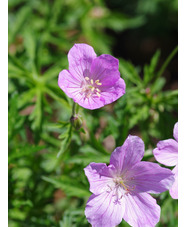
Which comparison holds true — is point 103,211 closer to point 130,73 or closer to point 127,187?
point 127,187

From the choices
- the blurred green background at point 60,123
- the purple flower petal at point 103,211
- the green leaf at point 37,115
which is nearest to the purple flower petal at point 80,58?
the blurred green background at point 60,123

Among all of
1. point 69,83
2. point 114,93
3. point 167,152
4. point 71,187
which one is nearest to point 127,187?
point 167,152

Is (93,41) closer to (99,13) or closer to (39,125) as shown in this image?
(99,13)

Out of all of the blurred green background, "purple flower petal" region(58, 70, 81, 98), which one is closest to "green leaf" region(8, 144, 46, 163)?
the blurred green background

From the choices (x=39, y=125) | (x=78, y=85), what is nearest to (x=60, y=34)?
(x=39, y=125)

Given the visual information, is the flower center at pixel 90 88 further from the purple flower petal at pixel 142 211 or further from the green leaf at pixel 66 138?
the purple flower petal at pixel 142 211

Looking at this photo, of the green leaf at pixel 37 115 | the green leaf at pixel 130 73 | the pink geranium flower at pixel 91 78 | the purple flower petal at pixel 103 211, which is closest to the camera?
the purple flower petal at pixel 103 211
